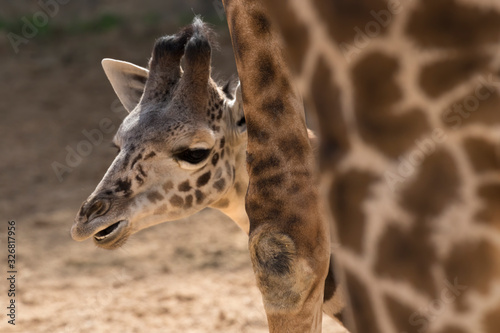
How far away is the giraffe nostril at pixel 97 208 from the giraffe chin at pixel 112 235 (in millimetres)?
75

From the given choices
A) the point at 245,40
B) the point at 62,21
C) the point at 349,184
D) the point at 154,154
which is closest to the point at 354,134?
the point at 349,184

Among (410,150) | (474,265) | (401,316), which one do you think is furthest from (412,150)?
(401,316)

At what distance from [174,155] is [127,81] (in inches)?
27.4

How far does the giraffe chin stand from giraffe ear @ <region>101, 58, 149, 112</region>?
0.78 m

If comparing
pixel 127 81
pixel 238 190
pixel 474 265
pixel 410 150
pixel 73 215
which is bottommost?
pixel 73 215

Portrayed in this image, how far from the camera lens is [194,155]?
2.66 metres

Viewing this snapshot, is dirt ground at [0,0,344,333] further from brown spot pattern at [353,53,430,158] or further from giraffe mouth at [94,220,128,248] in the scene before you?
brown spot pattern at [353,53,430,158]

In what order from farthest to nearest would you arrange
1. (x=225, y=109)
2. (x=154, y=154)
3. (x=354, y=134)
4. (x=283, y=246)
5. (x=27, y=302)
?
(x=27, y=302), (x=225, y=109), (x=154, y=154), (x=283, y=246), (x=354, y=134)

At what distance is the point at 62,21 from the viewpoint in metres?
8.52

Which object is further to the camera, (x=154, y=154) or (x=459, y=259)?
(x=154, y=154)

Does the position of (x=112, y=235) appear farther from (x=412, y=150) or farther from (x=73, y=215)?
(x=73, y=215)

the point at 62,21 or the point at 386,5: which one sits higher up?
the point at 386,5

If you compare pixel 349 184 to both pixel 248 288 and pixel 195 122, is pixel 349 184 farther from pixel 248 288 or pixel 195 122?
pixel 248 288

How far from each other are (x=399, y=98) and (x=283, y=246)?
1.37 ft
